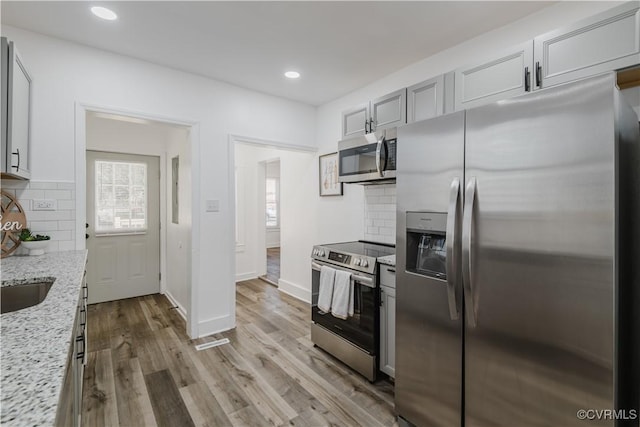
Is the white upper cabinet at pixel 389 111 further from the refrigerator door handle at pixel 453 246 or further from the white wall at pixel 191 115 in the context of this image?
the white wall at pixel 191 115

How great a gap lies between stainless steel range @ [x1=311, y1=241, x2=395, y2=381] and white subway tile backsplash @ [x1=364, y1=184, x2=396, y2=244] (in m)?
0.43

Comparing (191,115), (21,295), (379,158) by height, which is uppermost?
(191,115)

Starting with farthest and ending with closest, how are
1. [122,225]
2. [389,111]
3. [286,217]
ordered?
[286,217], [122,225], [389,111]

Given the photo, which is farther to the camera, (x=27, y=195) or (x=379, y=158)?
(x=379, y=158)

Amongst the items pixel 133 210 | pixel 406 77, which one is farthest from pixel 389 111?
pixel 133 210

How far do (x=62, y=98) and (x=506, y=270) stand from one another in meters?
3.38

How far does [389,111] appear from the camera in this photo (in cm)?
259

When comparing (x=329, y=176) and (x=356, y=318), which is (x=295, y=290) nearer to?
(x=329, y=176)

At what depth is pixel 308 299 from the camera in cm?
424

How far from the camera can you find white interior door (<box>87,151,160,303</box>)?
4.01m

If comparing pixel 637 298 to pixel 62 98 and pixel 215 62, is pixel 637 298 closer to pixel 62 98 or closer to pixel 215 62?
pixel 215 62

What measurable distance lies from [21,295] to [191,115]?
6.90 ft

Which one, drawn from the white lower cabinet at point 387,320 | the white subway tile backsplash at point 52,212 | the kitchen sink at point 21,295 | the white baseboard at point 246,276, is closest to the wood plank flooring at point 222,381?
the white lower cabinet at point 387,320

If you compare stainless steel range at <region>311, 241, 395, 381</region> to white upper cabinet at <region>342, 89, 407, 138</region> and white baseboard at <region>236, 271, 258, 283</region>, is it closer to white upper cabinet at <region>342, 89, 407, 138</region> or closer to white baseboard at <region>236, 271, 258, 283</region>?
white upper cabinet at <region>342, 89, 407, 138</region>
